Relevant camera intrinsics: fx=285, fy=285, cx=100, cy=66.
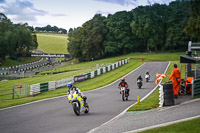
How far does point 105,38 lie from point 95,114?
88.9 meters

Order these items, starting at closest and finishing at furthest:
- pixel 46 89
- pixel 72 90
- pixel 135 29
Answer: pixel 72 90 → pixel 46 89 → pixel 135 29

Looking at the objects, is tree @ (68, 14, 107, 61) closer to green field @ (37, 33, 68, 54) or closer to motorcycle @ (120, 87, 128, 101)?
green field @ (37, 33, 68, 54)

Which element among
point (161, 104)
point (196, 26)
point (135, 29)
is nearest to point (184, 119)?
point (161, 104)

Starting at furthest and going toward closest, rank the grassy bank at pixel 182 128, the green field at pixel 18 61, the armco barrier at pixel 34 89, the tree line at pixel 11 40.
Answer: the tree line at pixel 11 40 < the green field at pixel 18 61 < the armco barrier at pixel 34 89 < the grassy bank at pixel 182 128

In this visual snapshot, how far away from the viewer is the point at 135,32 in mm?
99938

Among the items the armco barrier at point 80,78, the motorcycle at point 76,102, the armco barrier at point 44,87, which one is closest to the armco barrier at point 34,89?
the armco barrier at point 44,87

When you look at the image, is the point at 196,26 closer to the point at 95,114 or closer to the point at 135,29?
the point at 95,114

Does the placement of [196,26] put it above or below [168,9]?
below

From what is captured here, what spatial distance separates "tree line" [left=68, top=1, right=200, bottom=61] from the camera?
9456 cm

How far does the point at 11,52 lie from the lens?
10356cm

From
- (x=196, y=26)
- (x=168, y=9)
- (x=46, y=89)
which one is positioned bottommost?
(x=46, y=89)

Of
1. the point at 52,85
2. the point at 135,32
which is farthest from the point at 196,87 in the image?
the point at 135,32

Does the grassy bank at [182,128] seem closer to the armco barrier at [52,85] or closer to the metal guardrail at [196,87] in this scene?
the metal guardrail at [196,87]

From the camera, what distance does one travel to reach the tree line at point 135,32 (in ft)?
310
